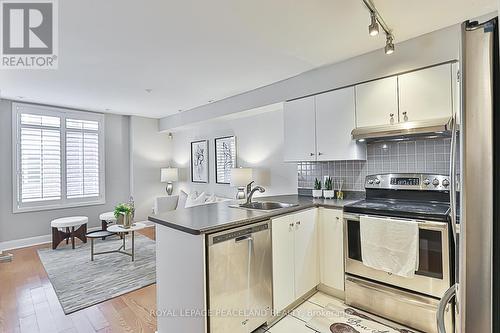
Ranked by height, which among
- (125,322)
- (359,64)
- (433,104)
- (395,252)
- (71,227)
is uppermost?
(359,64)

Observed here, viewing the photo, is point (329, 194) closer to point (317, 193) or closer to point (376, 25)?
point (317, 193)

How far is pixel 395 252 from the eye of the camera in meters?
2.13

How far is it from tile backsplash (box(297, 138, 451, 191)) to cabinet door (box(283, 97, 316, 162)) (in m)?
0.36

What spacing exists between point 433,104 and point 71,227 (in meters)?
5.45

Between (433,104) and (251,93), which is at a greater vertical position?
(251,93)

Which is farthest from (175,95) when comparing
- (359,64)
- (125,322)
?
(125,322)

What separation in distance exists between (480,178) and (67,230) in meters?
5.61

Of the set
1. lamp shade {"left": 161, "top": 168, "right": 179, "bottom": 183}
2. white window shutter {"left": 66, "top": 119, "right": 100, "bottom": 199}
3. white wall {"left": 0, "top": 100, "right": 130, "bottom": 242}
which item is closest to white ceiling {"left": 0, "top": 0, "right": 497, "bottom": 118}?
white wall {"left": 0, "top": 100, "right": 130, "bottom": 242}

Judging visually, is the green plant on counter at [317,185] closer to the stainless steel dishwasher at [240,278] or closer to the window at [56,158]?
the stainless steel dishwasher at [240,278]

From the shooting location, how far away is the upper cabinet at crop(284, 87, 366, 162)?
2.80 metres

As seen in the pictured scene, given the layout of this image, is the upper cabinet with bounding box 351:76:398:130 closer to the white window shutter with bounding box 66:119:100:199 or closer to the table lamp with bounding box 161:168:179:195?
the table lamp with bounding box 161:168:179:195

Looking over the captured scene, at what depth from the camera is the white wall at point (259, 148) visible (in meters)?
3.97

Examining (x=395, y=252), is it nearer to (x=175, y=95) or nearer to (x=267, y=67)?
(x=267, y=67)

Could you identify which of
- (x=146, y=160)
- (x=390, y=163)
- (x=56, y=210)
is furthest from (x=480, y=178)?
(x=146, y=160)
